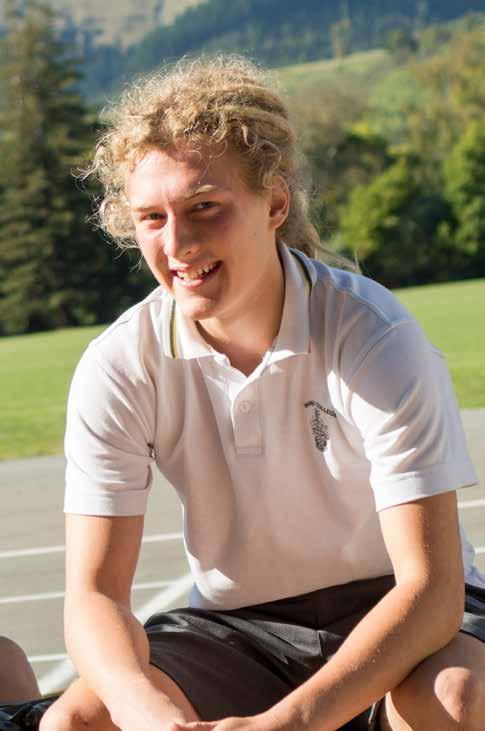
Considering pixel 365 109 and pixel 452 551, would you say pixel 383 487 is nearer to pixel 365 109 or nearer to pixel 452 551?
pixel 452 551

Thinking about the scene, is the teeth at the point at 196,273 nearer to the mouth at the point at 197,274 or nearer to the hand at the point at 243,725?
the mouth at the point at 197,274

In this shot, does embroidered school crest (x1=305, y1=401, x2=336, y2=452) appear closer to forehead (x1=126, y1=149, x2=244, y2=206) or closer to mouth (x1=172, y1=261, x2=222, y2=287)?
mouth (x1=172, y1=261, x2=222, y2=287)

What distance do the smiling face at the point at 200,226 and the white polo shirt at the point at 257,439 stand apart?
130mm

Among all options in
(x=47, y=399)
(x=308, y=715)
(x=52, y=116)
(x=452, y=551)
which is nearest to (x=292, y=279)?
(x=452, y=551)

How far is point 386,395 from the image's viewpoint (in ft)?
8.81

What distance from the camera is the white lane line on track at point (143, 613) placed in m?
4.38

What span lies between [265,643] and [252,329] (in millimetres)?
674

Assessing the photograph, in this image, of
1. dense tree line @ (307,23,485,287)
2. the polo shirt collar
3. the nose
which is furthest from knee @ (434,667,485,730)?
dense tree line @ (307,23,485,287)

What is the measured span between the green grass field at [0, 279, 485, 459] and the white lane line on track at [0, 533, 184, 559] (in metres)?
4.56

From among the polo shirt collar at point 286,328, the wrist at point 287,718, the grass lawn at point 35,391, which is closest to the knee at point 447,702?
the wrist at point 287,718

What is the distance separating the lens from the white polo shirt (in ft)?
9.29

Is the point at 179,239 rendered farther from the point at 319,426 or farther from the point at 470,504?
the point at 470,504

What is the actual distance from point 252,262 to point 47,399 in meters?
14.9

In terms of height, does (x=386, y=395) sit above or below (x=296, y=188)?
below
